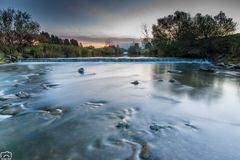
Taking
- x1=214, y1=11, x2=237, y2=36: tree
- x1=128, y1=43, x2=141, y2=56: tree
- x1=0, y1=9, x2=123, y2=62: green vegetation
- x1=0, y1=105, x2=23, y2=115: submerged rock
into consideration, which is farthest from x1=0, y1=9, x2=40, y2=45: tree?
x1=0, y1=105, x2=23, y2=115: submerged rock

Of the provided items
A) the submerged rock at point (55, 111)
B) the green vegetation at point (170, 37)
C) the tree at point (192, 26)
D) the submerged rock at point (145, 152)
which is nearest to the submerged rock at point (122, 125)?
the submerged rock at point (145, 152)

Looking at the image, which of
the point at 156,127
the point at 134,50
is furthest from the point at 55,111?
the point at 134,50

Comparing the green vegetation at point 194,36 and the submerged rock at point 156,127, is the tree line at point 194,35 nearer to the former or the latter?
the green vegetation at point 194,36

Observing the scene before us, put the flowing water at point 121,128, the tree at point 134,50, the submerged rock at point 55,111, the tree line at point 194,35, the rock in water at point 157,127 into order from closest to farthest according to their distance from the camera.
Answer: the flowing water at point 121,128 < the rock in water at point 157,127 < the submerged rock at point 55,111 < the tree line at point 194,35 < the tree at point 134,50

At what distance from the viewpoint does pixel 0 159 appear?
5824 mm

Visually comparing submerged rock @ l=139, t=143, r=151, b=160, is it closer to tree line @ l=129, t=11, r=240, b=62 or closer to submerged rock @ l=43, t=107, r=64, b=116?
submerged rock @ l=43, t=107, r=64, b=116

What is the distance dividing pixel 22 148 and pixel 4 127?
7.00 ft

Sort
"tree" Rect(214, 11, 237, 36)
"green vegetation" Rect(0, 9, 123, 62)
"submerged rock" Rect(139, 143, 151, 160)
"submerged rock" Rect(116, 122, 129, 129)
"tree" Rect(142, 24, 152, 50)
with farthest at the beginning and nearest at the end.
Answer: "tree" Rect(142, 24, 152, 50) < "green vegetation" Rect(0, 9, 123, 62) < "tree" Rect(214, 11, 237, 36) < "submerged rock" Rect(116, 122, 129, 129) < "submerged rock" Rect(139, 143, 151, 160)

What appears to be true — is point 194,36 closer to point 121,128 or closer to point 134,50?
point 134,50

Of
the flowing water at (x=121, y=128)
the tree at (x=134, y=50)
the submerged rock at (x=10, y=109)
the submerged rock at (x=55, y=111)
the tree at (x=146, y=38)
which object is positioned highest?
the tree at (x=146, y=38)

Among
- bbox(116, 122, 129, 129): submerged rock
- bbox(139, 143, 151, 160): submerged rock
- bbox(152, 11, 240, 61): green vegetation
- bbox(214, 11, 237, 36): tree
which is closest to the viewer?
bbox(139, 143, 151, 160): submerged rock

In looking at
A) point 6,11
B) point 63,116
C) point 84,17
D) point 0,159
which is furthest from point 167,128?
point 6,11

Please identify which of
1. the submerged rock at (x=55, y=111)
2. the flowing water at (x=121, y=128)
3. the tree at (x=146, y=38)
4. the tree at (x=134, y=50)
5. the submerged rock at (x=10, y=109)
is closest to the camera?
the flowing water at (x=121, y=128)

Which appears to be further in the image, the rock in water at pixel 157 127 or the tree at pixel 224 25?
the tree at pixel 224 25
